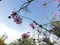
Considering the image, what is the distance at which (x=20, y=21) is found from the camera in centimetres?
405

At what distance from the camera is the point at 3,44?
14.1m

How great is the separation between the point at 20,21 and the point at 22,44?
3.23ft

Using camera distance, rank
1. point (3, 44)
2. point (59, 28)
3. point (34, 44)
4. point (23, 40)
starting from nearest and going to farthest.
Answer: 1. point (59, 28)
2. point (23, 40)
3. point (34, 44)
4. point (3, 44)

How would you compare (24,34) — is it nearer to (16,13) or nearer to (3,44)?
(16,13)

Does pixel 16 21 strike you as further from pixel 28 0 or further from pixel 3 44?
pixel 3 44

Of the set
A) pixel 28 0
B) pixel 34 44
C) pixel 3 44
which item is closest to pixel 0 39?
pixel 3 44

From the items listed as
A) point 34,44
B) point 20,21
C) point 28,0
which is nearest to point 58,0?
point 20,21

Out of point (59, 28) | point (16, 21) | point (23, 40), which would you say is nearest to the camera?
point (16, 21)

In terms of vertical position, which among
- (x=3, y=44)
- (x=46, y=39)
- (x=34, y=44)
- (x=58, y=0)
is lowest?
(x=46, y=39)

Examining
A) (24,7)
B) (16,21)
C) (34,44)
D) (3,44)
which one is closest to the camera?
(24,7)

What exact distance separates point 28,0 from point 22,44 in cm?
188

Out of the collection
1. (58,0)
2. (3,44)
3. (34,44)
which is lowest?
(58,0)

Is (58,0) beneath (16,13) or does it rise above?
above

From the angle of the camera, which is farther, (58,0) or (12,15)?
(58,0)
